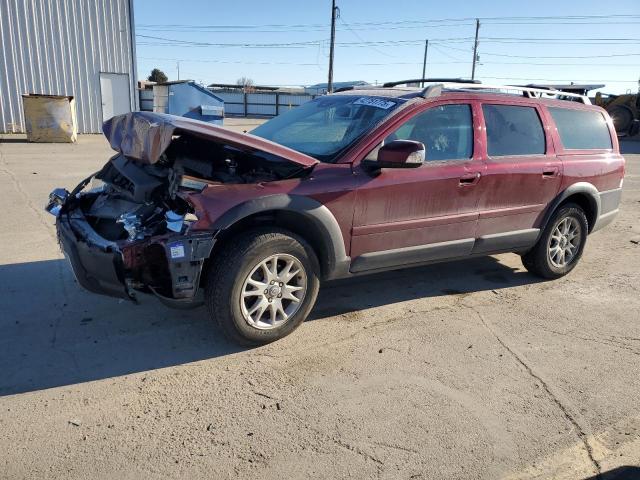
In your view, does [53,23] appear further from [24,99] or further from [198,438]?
[198,438]

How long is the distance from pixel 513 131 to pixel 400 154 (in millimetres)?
1694

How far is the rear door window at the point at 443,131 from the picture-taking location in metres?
4.09

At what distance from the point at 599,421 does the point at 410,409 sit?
109 centimetres

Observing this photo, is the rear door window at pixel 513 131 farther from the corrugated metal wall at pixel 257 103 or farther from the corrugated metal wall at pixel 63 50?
the corrugated metal wall at pixel 257 103

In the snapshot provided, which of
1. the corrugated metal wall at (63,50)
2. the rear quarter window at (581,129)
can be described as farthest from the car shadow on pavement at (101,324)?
the corrugated metal wall at (63,50)

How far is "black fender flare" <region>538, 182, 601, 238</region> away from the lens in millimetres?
4969

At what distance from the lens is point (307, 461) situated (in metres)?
2.55

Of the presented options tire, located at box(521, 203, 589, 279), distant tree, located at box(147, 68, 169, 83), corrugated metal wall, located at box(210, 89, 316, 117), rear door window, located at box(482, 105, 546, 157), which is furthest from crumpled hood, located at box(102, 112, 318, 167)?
distant tree, located at box(147, 68, 169, 83)

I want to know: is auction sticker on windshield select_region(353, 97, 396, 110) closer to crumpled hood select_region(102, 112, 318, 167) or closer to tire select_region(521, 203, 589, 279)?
crumpled hood select_region(102, 112, 318, 167)

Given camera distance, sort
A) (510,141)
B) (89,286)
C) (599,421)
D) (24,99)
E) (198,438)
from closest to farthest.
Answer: (198,438), (599,421), (89,286), (510,141), (24,99)

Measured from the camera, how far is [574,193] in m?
5.09

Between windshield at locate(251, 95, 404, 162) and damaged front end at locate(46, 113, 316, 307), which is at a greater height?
windshield at locate(251, 95, 404, 162)

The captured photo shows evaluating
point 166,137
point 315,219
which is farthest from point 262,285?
point 166,137

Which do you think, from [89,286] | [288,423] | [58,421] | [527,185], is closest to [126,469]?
[58,421]
